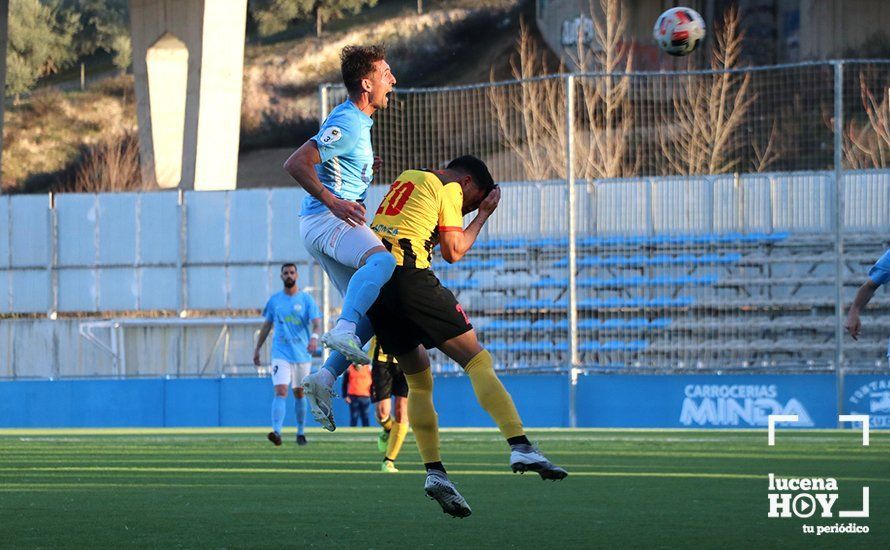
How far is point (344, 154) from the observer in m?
8.32

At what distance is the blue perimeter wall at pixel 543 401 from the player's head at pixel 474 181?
16.3 meters

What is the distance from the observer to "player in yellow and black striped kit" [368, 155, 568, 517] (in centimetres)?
798

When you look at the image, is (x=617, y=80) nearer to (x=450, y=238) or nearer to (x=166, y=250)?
(x=166, y=250)

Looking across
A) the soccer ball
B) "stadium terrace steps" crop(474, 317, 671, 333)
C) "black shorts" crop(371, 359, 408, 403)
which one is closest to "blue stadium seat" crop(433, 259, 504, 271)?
"stadium terrace steps" crop(474, 317, 671, 333)

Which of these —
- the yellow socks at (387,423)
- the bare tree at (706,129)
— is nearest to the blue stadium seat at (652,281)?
the bare tree at (706,129)

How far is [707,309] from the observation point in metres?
27.2

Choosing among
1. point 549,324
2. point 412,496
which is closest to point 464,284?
point 549,324

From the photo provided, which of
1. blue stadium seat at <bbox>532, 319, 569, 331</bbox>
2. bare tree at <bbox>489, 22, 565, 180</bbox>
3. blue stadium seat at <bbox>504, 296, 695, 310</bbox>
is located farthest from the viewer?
bare tree at <bbox>489, 22, 565, 180</bbox>

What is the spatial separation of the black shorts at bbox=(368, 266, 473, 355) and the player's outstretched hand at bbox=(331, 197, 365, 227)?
1.14 ft

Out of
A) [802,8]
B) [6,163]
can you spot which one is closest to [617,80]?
[802,8]

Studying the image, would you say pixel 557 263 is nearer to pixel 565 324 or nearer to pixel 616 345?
pixel 565 324

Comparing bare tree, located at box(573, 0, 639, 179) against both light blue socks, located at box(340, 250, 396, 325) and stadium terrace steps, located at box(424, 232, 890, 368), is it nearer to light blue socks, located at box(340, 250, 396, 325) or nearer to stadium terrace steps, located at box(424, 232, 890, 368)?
stadium terrace steps, located at box(424, 232, 890, 368)

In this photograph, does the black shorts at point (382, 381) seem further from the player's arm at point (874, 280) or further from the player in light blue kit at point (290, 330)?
the player's arm at point (874, 280)

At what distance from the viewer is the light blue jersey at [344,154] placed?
8.23m
